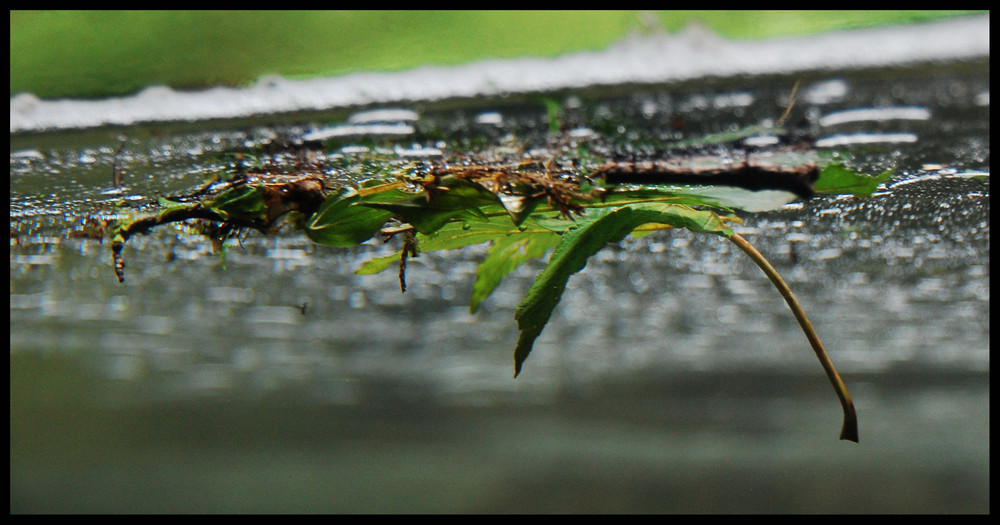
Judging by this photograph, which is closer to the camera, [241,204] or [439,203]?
[439,203]

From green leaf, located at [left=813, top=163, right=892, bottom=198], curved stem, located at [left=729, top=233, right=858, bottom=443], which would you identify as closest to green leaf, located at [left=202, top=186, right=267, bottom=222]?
curved stem, located at [left=729, top=233, right=858, bottom=443]

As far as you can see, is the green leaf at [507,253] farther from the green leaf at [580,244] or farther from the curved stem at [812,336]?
the curved stem at [812,336]

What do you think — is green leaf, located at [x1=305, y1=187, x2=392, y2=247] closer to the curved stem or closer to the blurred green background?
the blurred green background

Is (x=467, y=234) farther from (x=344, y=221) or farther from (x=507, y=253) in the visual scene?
(x=344, y=221)

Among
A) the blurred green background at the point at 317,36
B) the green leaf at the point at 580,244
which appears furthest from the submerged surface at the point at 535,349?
the green leaf at the point at 580,244

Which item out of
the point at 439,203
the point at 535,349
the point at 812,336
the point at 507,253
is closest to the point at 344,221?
the point at 439,203
